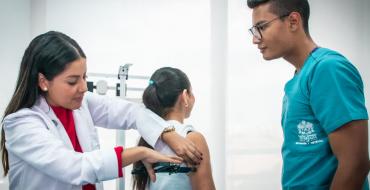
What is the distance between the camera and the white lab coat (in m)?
0.95

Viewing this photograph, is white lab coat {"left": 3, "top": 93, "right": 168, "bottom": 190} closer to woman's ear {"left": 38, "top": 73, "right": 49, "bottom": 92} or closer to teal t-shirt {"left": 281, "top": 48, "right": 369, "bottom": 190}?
woman's ear {"left": 38, "top": 73, "right": 49, "bottom": 92}

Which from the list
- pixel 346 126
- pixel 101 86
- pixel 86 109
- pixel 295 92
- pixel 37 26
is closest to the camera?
pixel 346 126

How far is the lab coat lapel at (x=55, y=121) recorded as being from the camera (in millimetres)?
1143

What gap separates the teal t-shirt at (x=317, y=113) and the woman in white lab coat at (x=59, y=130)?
0.33 meters

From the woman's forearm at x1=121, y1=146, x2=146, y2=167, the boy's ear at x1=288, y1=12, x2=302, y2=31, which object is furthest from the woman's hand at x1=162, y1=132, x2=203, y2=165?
the boy's ear at x1=288, y1=12, x2=302, y2=31

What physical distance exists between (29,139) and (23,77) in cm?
25

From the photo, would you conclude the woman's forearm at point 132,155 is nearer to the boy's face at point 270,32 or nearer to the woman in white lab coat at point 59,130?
the woman in white lab coat at point 59,130

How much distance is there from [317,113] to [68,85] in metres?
0.80

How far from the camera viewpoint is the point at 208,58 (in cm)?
278

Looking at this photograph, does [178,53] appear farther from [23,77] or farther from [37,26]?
[23,77]

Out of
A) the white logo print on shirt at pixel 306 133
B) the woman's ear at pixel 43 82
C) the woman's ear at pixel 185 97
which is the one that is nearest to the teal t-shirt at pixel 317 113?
A: the white logo print on shirt at pixel 306 133

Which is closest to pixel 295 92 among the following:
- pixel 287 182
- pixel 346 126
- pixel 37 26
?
pixel 346 126

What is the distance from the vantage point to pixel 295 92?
1056 millimetres

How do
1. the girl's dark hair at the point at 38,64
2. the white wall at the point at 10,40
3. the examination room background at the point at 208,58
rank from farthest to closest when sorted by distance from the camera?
the examination room background at the point at 208,58, the white wall at the point at 10,40, the girl's dark hair at the point at 38,64
